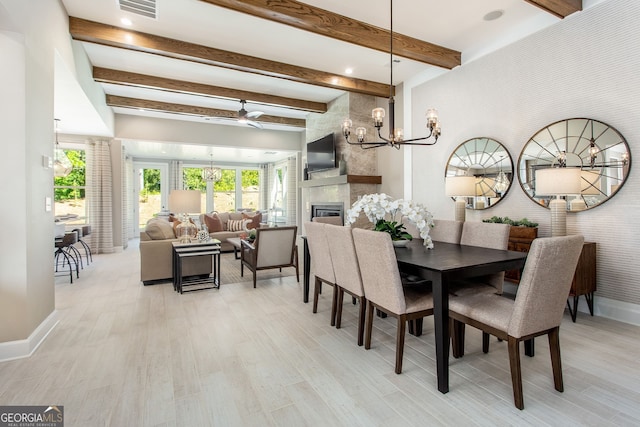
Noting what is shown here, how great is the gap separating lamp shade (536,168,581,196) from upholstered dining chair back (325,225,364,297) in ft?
6.53

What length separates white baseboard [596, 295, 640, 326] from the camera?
288 centimetres

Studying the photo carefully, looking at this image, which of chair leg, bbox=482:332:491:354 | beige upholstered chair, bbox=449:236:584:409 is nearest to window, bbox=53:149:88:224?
chair leg, bbox=482:332:491:354

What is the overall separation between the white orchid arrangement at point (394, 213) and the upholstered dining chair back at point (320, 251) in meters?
0.32

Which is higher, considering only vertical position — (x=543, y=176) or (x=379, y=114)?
(x=379, y=114)

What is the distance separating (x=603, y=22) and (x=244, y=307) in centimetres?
453

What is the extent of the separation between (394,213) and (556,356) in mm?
1416

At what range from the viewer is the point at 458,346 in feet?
7.53

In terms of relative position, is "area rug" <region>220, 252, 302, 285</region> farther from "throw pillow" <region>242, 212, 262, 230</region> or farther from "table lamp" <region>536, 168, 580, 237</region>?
"table lamp" <region>536, 168, 580, 237</region>

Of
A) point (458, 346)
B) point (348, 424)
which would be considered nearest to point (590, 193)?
point (458, 346)

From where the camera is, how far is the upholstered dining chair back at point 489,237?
2.62m

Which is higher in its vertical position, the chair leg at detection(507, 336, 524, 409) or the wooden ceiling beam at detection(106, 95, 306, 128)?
the wooden ceiling beam at detection(106, 95, 306, 128)

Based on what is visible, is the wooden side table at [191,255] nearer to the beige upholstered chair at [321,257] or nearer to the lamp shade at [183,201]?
the lamp shade at [183,201]

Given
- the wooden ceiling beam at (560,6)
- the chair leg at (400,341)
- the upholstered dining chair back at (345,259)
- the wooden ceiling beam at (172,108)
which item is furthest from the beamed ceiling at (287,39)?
the chair leg at (400,341)

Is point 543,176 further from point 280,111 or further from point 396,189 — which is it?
point 280,111
